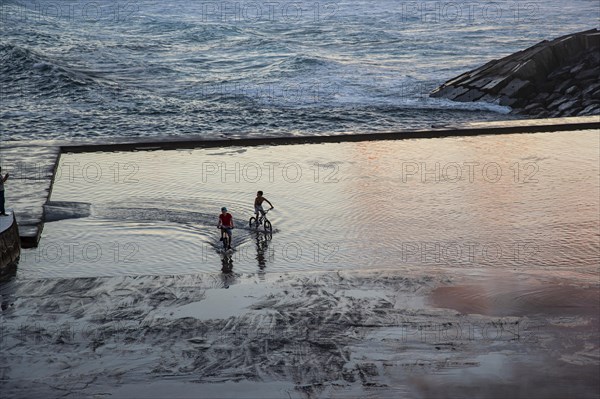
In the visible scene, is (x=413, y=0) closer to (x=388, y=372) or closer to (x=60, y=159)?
(x=60, y=159)

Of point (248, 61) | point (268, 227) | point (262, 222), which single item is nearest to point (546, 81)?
point (262, 222)

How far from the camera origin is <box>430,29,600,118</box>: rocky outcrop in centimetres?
2794

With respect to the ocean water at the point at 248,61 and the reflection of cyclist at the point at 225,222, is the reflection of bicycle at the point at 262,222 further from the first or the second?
the ocean water at the point at 248,61

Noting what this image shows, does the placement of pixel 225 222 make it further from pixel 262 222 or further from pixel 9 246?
pixel 9 246

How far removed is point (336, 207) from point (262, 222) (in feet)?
5.93

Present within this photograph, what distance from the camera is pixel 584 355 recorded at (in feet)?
33.6

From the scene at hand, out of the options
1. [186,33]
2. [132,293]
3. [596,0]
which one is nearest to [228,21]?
[186,33]

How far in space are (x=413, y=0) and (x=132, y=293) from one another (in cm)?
6562

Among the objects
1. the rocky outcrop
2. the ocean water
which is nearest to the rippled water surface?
the ocean water

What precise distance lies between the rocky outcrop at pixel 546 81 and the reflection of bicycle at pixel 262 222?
15020 millimetres

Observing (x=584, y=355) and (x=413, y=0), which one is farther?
(x=413, y=0)

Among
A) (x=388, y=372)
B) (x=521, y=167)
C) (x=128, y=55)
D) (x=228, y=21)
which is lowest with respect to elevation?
(x=388, y=372)

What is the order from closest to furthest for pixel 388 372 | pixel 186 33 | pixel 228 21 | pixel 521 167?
1. pixel 388 372
2. pixel 521 167
3. pixel 186 33
4. pixel 228 21

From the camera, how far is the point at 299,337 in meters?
10.8
